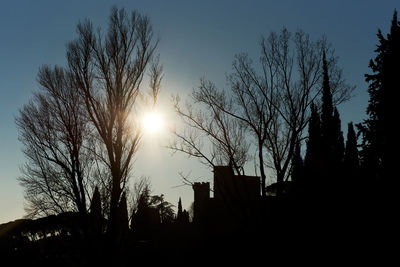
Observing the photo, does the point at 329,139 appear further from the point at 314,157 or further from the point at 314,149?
the point at 314,157

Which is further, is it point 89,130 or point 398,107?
point 398,107

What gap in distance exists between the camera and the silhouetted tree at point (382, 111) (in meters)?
18.7

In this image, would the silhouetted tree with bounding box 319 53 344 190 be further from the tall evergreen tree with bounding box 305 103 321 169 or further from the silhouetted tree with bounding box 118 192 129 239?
the silhouetted tree with bounding box 118 192 129 239

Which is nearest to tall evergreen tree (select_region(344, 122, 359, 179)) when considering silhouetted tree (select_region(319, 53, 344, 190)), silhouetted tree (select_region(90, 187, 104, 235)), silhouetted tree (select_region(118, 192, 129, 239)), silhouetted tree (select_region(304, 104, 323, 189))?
silhouetted tree (select_region(319, 53, 344, 190))

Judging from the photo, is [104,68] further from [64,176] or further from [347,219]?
[347,219]

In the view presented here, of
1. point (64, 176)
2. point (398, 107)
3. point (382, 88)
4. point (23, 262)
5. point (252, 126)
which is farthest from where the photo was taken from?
point (382, 88)

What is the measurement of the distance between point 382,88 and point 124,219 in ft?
55.2

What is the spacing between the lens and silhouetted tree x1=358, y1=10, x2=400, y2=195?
61.5 ft

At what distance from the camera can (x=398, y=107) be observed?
61.9 feet

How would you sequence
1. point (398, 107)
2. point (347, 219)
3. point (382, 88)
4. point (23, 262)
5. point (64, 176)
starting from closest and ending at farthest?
point (64, 176) < point (347, 219) < point (23, 262) < point (398, 107) < point (382, 88)

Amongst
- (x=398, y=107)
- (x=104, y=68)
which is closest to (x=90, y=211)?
(x=104, y=68)

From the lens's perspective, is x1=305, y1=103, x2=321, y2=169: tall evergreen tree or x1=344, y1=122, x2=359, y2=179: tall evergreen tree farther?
x1=305, y1=103, x2=321, y2=169: tall evergreen tree

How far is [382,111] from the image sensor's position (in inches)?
774

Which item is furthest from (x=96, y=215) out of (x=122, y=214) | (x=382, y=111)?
(x=382, y=111)
